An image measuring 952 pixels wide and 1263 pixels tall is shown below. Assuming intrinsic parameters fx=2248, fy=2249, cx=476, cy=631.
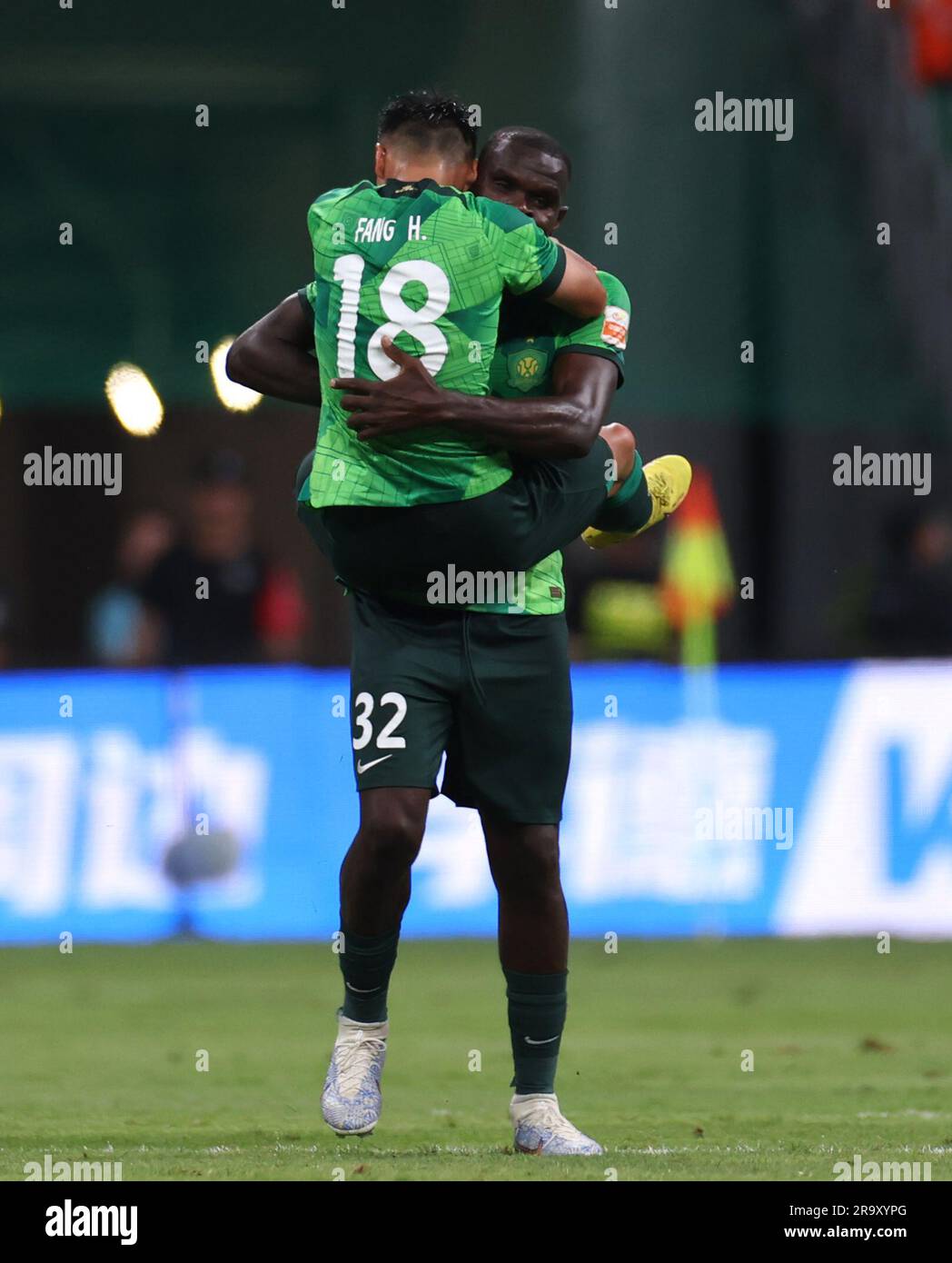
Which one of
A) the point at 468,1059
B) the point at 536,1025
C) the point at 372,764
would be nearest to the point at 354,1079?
the point at 536,1025

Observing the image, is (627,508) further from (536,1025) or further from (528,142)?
(536,1025)

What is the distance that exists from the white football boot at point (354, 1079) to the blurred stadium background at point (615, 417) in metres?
4.86

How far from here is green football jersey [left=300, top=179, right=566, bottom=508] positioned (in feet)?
15.9

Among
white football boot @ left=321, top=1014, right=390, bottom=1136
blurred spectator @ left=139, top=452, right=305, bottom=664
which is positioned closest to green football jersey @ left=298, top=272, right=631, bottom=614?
white football boot @ left=321, top=1014, right=390, bottom=1136

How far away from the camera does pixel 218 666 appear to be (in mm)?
10586

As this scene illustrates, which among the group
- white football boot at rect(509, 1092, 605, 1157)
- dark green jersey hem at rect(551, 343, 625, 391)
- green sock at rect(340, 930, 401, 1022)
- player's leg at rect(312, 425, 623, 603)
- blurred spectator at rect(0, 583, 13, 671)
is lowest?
white football boot at rect(509, 1092, 605, 1157)

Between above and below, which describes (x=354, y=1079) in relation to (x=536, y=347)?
below

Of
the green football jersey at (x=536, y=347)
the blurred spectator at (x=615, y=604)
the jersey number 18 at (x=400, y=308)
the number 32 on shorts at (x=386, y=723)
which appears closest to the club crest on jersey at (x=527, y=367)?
the green football jersey at (x=536, y=347)

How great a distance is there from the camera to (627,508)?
5.54m

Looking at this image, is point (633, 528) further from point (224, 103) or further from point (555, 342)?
point (224, 103)

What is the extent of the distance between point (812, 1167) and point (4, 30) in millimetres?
8788

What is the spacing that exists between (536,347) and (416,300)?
0.39 metres

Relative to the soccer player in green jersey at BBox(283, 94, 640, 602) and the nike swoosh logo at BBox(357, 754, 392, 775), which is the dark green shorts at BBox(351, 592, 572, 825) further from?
the soccer player in green jersey at BBox(283, 94, 640, 602)

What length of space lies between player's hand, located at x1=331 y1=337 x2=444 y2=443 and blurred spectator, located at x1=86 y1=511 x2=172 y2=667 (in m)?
6.43
